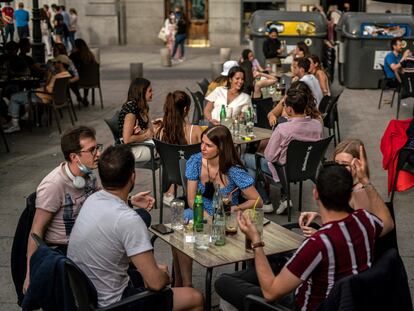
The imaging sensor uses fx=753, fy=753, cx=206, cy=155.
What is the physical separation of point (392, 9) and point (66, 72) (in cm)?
1672

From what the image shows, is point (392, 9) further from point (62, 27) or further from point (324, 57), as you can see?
point (62, 27)

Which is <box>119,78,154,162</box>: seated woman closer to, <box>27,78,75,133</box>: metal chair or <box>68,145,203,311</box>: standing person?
<box>68,145,203,311</box>: standing person

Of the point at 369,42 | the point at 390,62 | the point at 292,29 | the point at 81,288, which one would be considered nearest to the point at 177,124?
the point at 81,288

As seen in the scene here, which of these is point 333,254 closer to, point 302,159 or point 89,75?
point 302,159

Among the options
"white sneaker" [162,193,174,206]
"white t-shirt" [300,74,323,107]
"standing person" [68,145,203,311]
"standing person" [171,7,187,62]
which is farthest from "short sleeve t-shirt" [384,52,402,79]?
"standing person" [68,145,203,311]

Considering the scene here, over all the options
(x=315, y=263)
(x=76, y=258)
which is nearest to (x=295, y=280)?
(x=315, y=263)

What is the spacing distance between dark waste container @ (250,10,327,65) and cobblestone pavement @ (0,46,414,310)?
193 centimetres

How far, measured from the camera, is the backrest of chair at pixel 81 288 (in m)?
4.14

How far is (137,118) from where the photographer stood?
8.20 metres

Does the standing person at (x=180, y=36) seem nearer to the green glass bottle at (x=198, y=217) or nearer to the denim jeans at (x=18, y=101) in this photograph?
the denim jeans at (x=18, y=101)

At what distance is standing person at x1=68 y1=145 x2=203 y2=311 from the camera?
4.24 m

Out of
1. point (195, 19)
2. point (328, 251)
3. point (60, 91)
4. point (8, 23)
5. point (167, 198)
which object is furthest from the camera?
point (195, 19)

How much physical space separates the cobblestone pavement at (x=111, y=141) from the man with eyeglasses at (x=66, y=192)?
1161 mm

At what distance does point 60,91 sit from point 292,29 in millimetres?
7886
